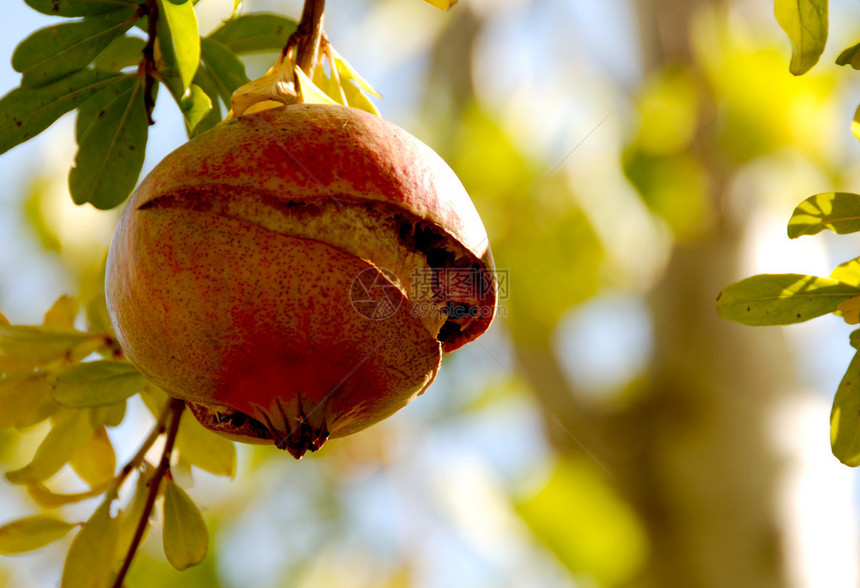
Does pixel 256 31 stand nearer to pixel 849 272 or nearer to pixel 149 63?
pixel 149 63

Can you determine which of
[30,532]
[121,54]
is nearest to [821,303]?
[121,54]

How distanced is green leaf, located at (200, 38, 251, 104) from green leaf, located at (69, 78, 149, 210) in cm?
11

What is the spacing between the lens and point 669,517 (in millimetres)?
3896

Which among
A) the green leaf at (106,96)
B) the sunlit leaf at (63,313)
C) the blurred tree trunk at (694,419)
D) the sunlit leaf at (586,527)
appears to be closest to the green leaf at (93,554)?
the sunlit leaf at (63,313)

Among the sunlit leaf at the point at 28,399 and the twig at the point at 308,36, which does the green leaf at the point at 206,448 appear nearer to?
the sunlit leaf at the point at 28,399

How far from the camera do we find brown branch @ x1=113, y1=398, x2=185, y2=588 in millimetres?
1254

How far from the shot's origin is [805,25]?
41.9 inches

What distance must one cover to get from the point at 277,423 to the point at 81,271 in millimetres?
2113

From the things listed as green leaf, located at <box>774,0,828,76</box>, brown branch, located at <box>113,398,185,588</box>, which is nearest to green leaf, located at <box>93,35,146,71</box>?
brown branch, located at <box>113,398,185,588</box>

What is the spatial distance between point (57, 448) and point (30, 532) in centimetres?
13

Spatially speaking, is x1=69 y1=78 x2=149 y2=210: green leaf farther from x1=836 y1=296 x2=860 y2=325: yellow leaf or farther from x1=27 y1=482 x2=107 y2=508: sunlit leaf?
x1=836 y1=296 x2=860 y2=325: yellow leaf

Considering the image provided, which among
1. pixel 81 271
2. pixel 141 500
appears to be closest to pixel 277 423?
pixel 141 500

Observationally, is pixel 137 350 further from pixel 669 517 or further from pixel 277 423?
pixel 669 517

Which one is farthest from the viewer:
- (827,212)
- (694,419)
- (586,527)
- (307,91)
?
(694,419)
